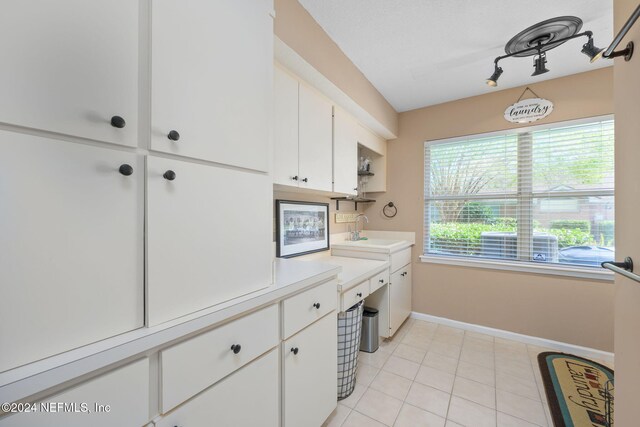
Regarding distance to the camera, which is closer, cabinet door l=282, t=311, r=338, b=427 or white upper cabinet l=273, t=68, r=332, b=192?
cabinet door l=282, t=311, r=338, b=427

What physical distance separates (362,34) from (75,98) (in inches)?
70.2

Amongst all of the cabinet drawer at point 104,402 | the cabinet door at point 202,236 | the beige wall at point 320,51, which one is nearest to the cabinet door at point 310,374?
the cabinet door at point 202,236

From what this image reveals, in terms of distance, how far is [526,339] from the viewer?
8.11ft

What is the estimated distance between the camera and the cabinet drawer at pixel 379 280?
2.06 meters

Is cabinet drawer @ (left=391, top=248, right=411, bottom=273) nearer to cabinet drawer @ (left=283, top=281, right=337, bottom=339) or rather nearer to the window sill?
the window sill

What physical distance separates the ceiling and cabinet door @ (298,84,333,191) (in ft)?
1.52

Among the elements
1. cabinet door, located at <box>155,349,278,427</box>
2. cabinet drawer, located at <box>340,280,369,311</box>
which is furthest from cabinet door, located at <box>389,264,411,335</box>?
cabinet door, located at <box>155,349,278,427</box>

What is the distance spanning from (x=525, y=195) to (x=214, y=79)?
2903mm

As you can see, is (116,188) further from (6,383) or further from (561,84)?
(561,84)

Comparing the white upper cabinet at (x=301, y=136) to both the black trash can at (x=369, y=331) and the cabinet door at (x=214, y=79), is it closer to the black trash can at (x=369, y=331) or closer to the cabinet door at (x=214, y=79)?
the cabinet door at (x=214, y=79)

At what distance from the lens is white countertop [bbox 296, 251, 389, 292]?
167 centimetres

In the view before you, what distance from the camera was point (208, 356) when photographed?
823 mm

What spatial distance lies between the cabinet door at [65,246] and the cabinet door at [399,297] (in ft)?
7.12

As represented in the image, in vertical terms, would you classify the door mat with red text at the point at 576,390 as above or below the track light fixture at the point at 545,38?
below
